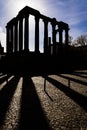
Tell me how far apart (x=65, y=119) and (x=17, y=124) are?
5.05 feet

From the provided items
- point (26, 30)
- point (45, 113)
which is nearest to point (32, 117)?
point (45, 113)

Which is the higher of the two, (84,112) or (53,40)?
(53,40)

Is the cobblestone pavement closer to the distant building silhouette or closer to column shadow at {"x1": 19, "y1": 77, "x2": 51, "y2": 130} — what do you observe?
column shadow at {"x1": 19, "y1": 77, "x2": 51, "y2": 130}

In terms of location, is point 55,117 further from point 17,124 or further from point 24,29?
point 24,29

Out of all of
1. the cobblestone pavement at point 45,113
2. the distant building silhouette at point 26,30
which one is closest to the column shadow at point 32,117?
the cobblestone pavement at point 45,113

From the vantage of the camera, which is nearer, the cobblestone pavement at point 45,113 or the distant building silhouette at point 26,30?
the cobblestone pavement at point 45,113

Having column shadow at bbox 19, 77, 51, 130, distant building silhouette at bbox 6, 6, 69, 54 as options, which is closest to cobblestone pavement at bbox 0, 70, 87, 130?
column shadow at bbox 19, 77, 51, 130

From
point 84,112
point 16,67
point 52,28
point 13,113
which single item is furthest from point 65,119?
point 52,28

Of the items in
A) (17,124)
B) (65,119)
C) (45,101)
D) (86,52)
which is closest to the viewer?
(17,124)

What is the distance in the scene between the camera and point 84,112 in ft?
23.1

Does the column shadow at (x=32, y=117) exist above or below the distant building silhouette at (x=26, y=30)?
below

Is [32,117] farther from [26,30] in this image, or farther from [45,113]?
[26,30]

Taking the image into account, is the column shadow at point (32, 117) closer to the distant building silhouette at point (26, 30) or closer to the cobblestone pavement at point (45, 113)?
the cobblestone pavement at point (45, 113)

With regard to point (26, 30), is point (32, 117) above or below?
below
